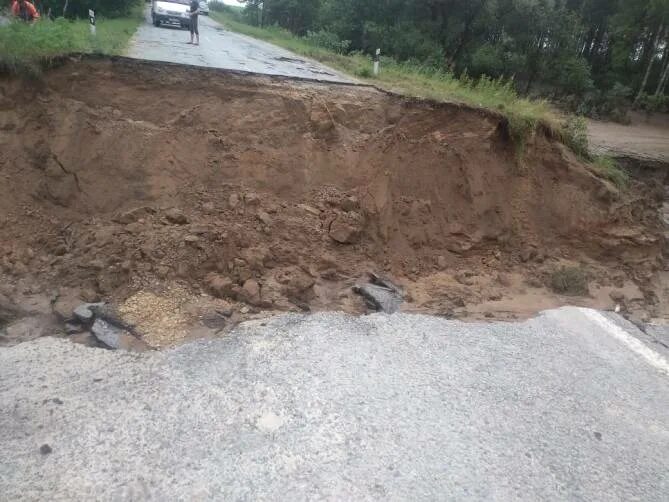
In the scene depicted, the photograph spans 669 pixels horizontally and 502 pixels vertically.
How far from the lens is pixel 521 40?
25484mm

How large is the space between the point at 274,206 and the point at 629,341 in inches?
187

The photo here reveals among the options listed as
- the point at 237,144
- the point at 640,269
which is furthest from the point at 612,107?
the point at 237,144

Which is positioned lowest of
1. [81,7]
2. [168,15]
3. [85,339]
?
[85,339]

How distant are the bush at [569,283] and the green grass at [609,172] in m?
2.71

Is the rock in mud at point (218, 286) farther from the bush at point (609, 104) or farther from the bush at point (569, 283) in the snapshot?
the bush at point (609, 104)

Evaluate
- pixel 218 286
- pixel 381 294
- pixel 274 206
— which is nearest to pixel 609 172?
pixel 381 294

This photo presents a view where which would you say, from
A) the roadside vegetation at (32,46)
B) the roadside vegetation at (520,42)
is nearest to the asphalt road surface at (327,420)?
the roadside vegetation at (32,46)

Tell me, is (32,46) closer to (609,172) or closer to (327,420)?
(327,420)

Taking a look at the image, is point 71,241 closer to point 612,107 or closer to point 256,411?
point 256,411

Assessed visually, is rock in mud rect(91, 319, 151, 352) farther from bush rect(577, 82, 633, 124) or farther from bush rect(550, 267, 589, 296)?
bush rect(577, 82, 633, 124)

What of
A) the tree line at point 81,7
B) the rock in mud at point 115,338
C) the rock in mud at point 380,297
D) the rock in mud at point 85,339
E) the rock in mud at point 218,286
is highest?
the tree line at point 81,7

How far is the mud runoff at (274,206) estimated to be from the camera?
605cm

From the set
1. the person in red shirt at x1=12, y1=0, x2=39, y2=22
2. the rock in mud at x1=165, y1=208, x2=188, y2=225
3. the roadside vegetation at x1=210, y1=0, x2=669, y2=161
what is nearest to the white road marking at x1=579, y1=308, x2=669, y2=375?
the rock in mud at x1=165, y1=208, x2=188, y2=225

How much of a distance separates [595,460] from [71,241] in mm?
5867
